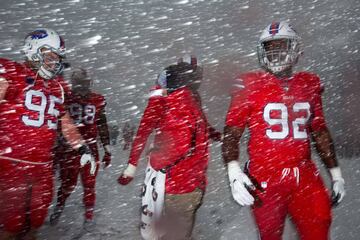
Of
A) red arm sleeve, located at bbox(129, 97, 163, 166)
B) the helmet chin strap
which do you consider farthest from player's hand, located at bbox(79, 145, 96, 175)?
the helmet chin strap

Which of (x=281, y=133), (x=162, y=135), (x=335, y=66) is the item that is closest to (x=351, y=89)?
(x=335, y=66)

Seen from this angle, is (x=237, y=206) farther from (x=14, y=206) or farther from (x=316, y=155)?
(x=14, y=206)

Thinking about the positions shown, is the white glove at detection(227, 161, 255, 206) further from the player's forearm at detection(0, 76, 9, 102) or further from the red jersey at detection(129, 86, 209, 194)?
the player's forearm at detection(0, 76, 9, 102)

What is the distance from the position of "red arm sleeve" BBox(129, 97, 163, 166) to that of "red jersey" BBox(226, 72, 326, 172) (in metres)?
0.20

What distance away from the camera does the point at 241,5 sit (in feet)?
4.55

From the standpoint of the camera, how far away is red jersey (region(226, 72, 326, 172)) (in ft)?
2.89

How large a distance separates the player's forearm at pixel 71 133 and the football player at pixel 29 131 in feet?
0.06

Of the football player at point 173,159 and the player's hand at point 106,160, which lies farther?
the player's hand at point 106,160

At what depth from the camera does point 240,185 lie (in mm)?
871

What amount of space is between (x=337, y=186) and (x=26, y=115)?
2.76 ft

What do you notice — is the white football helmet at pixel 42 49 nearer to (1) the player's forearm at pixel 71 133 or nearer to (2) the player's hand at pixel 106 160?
(1) the player's forearm at pixel 71 133

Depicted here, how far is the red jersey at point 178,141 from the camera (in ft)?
3.03

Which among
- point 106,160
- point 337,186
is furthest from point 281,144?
point 106,160

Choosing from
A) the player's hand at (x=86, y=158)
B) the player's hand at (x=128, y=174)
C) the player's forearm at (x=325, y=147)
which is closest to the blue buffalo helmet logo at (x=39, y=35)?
the player's hand at (x=86, y=158)
